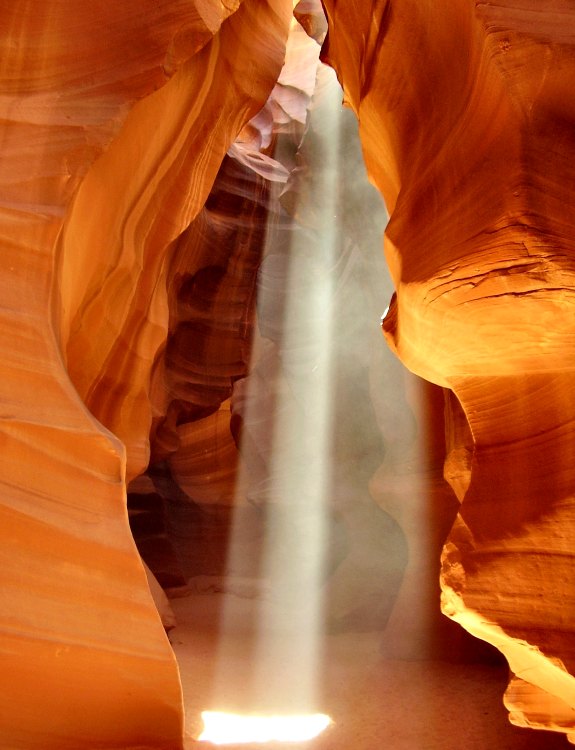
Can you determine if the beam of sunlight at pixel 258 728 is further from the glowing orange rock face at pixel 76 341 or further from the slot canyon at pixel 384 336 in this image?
the glowing orange rock face at pixel 76 341

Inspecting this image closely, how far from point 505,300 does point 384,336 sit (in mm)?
1645

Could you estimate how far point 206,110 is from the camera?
14.4 feet

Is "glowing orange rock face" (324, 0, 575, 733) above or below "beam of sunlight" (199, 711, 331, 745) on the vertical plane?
above

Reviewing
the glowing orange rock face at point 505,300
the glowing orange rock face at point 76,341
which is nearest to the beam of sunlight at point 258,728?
the glowing orange rock face at point 505,300

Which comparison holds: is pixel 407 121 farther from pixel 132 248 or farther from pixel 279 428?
pixel 279 428

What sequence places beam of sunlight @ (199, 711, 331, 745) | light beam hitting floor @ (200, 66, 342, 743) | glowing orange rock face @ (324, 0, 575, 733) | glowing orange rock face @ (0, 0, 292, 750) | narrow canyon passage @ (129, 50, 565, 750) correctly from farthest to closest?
light beam hitting floor @ (200, 66, 342, 743), narrow canyon passage @ (129, 50, 565, 750), beam of sunlight @ (199, 711, 331, 745), glowing orange rock face @ (324, 0, 575, 733), glowing orange rock face @ (0, 0, 292, 750)

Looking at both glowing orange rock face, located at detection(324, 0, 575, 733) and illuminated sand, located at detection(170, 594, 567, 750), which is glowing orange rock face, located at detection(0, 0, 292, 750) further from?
illuminated sand, located at detection(170, 594, 567, 750)

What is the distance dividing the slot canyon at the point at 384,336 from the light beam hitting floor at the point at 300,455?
0.41 feet

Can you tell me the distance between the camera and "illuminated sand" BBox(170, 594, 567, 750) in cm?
400

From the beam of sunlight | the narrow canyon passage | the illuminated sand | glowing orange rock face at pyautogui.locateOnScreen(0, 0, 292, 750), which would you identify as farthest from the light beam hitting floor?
glowing orange rock face at pyautogui.locateOnScreen(0, 0, 292, 750)

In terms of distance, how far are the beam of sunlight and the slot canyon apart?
0.16 ft

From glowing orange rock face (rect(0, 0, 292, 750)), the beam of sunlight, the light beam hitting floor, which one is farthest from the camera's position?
the light beam hitting floor

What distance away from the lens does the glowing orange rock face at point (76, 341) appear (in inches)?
87.5

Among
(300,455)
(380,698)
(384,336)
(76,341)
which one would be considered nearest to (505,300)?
(384,336)
